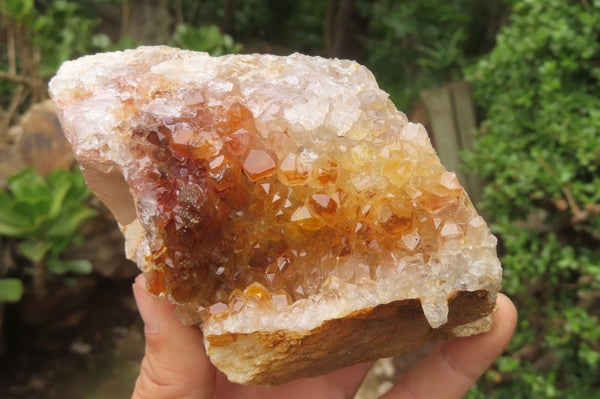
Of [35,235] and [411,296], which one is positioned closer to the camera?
[411,296]

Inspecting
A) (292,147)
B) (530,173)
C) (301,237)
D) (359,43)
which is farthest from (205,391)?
(359,43)

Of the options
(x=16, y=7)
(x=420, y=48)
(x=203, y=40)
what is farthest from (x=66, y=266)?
(x=420, y=48)

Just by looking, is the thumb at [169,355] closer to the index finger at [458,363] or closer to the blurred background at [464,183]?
the index finger at [458,363]

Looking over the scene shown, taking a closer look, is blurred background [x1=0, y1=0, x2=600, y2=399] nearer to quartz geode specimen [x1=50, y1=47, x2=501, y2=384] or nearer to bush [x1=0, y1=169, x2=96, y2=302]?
bush [x1=0, y1=169, x2=96, y2=302]

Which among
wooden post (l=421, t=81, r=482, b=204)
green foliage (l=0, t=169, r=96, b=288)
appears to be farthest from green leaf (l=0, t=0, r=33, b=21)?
wooden post (l=421, t=81, r=482, b=204)

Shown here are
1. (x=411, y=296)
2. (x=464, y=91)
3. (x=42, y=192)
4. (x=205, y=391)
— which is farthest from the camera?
(x=464, y=91)

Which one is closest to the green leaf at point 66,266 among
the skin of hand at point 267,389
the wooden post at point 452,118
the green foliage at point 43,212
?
the green foliage at point 43,212

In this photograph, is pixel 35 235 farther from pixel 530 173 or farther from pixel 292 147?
pixel 530 173
